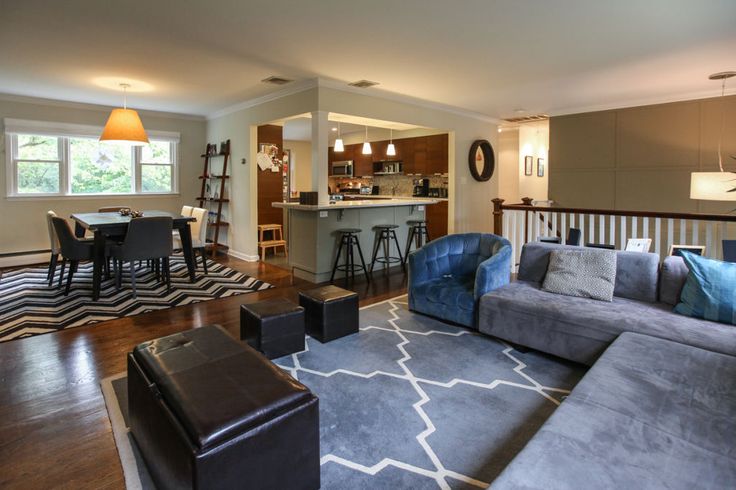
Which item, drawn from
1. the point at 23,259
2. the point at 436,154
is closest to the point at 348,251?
the point at 436,154

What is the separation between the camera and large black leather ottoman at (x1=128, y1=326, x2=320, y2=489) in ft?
4.83

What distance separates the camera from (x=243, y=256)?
693cm

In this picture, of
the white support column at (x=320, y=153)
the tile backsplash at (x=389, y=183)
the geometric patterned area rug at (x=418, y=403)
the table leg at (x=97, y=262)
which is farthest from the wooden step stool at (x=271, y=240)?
the geometric patterned area rug at (x=418, y=403)

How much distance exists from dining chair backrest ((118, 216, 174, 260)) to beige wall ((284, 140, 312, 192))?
663 centimetres

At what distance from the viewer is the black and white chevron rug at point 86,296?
3.79 m

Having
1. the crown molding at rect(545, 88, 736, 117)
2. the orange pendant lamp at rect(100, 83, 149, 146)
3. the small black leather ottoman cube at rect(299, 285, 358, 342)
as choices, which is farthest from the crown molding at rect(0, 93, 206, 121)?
the crown molding at rect(545, 88, 736, 117)

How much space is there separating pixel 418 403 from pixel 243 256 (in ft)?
16.7

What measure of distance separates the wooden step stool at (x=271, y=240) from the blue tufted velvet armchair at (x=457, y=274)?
3.44m

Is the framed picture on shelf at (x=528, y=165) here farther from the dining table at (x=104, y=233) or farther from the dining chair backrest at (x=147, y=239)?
the dining chair backrest at (x=147, y=239)

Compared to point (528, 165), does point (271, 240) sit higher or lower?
lower

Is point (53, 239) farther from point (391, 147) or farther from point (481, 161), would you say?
point (481, 161)

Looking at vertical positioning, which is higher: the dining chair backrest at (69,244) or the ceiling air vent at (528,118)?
the ceiling air vent at (528,118)

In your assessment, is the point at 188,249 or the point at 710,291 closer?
the point at 710,291

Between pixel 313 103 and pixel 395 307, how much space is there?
270 cm
